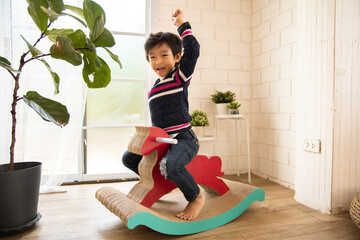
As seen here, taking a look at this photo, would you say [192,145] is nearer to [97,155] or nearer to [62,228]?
[62,228]

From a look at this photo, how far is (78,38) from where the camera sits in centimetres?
138

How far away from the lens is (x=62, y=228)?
139cm

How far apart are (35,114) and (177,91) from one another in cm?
121

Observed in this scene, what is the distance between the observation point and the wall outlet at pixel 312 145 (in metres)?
1.62

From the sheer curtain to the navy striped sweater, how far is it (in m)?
0.91

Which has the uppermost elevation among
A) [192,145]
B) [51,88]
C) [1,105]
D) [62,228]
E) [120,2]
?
[120,2]

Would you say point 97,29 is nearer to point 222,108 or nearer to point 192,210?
point 192,210

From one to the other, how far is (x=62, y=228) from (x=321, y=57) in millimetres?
1791

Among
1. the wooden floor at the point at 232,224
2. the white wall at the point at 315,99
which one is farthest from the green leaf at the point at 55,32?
the white wall at the point at 315,99

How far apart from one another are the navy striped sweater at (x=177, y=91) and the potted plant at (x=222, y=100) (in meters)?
0.85

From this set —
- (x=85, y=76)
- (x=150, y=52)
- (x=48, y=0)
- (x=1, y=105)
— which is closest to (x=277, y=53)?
(x=150, y=52)

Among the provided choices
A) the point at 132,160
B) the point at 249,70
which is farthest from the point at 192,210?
the point at 249,70

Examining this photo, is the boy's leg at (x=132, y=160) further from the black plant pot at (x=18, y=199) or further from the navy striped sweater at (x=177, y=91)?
the black plant pot at (x=18, y=199)

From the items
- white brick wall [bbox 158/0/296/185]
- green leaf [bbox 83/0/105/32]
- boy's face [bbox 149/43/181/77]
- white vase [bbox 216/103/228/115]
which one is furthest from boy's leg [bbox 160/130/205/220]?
white brick wall [bbox 158/0/296/185]
